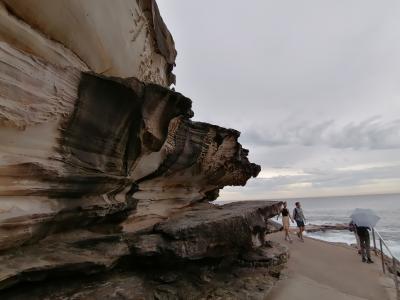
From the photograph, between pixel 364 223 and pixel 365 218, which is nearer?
pixel 364 223

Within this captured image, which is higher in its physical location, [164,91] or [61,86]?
[164,91]

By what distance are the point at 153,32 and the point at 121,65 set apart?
1392 millimetres

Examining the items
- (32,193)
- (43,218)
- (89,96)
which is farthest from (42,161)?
(89,96)

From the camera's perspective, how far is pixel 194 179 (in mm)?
8625

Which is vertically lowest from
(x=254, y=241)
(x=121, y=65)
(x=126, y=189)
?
(x=254, y=241)

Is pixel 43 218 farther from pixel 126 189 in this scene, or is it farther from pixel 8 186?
pixel 126 189

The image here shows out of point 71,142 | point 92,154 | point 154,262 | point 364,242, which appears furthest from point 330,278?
point 71,142

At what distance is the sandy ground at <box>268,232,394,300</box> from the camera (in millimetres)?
6847

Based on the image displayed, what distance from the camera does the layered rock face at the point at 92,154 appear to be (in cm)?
354

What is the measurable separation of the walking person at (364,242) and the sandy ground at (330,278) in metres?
0.27

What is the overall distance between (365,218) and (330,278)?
2.51 meters

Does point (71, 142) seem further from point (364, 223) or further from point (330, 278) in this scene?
point (364, 223)

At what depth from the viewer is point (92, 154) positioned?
458cm

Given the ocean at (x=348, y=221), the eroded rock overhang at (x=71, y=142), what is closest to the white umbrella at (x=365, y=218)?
the eroded rock overhang at (x=71, y=142)
